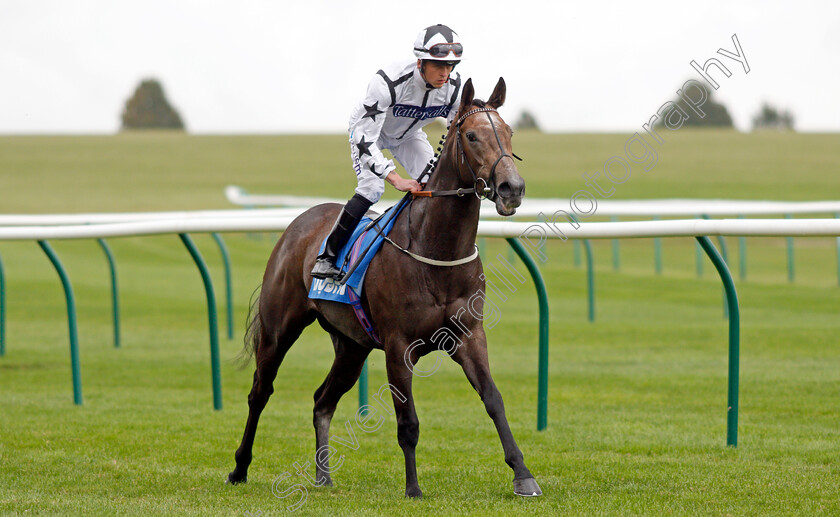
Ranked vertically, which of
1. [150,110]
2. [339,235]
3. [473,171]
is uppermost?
[150,110]

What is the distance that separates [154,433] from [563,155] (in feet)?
155

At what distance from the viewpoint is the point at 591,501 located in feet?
14.6

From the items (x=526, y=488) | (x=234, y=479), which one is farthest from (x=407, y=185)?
(x=234, y=479)

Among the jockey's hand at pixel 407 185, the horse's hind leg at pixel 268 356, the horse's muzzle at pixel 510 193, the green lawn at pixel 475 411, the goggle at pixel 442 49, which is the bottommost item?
the green lawn at pixel 475 411

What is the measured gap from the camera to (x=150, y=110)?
88125 mm

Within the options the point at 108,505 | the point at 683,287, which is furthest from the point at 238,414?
the point at 683,287

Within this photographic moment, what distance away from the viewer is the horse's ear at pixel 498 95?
182 inches

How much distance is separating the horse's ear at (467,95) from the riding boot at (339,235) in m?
0.75

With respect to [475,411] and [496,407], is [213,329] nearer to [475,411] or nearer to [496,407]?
[475,411]

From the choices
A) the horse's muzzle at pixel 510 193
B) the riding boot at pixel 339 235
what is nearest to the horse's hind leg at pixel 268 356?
the riding boot at pixel 339 235

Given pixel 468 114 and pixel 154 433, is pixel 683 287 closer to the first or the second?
pixel 154 433

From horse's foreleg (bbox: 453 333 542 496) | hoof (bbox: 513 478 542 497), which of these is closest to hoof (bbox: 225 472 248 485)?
horse's foreleg (bbox: 453 333 542 496)

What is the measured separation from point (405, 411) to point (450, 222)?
877 millimetres

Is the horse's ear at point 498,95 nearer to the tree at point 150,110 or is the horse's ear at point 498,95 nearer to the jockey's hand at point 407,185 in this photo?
the jockey's hand at point 407,185
